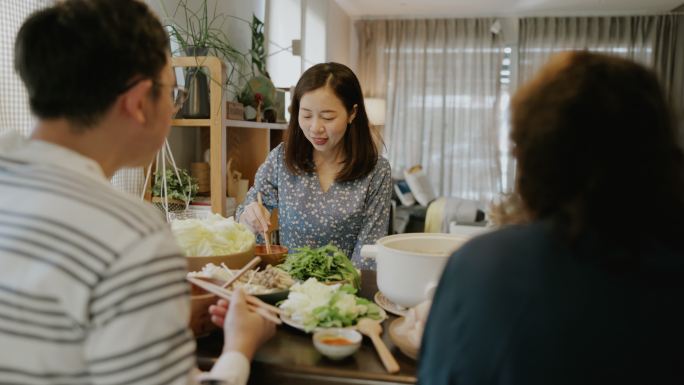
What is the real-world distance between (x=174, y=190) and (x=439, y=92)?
497cm

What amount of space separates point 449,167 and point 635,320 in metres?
6.45

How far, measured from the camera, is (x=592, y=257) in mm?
568

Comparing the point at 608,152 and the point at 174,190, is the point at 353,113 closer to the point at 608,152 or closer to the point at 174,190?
the point at 174,190

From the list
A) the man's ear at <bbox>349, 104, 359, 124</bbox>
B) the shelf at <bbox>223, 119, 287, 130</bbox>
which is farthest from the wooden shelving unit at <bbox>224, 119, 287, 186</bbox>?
the man's ear at <bbox>349, 104, 359, 124</bbox>

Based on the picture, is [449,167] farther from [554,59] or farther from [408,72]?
[554,59]

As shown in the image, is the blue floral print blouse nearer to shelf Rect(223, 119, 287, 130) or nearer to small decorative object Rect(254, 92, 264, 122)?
shelf Rect(223, 119, 287, 130)

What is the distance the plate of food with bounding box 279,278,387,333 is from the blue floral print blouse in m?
0.76

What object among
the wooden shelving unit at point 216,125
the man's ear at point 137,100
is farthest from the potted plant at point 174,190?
the man's ear at point 137,100

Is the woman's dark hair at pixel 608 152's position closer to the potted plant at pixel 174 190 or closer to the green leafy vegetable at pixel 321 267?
the green leafy vegetable at pixel 321 267

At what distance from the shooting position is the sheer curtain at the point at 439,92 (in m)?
6.73

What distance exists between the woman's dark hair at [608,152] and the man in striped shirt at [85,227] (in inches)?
18.1

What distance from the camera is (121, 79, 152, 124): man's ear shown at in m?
0.69

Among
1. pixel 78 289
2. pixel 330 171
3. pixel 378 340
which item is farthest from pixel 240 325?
pixel 330 171

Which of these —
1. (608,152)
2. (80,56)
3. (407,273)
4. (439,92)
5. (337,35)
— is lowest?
(407,273)
